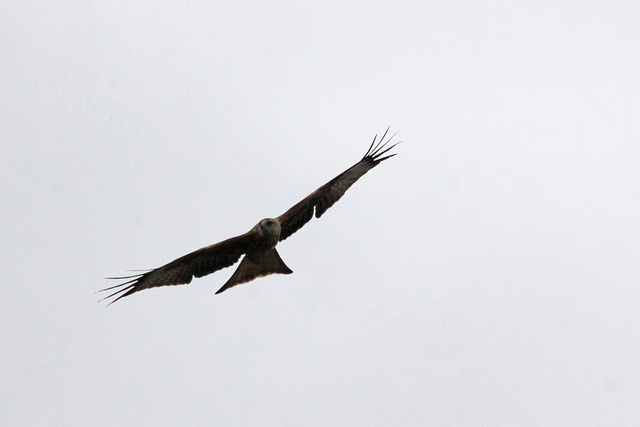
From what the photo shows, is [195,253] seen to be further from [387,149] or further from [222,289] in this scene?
[387,149]

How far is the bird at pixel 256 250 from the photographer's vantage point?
18.3m

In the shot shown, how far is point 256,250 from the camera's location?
18578 millimetres

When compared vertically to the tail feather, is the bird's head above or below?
above

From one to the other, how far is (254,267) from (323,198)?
4.90ft

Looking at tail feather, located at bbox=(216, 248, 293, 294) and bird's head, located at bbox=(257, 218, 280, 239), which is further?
tail feather, located at bbox=(216, 248, 293, 294)

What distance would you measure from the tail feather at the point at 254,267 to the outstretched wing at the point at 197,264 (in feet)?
0.57

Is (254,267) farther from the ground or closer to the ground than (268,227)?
closer to the ground

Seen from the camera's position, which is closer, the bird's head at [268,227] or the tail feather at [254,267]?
the bird's head at [268,227]

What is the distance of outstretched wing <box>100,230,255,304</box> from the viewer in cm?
1820

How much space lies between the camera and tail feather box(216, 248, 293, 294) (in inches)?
733

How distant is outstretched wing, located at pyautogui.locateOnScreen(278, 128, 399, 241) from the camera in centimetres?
1878

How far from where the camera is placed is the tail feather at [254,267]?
1862 cm

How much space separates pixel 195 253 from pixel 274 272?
50.9 inches

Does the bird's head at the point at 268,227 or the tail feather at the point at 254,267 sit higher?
the bird's head at the point at 268,227
